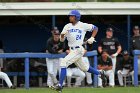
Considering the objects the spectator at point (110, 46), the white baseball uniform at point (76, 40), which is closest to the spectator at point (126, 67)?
the spectator at point (110, 46)

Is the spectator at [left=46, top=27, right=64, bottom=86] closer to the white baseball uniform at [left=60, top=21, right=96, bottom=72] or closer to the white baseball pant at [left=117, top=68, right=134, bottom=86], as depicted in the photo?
the white baseball pant at [left=117, top=68, right=134, bottom=86]

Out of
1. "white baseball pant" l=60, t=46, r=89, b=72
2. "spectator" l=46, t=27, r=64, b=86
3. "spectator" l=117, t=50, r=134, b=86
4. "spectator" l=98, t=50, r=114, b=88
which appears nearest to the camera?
"white baseball pant" l=60, t=46, r=89, b=72

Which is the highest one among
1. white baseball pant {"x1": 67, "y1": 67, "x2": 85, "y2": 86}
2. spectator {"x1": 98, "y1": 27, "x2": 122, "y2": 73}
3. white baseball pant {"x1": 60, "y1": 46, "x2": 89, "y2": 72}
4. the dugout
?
the dugout

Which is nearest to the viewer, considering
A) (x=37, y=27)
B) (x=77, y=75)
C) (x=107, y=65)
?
(x=77, y=75)

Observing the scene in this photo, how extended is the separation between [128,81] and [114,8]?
2.37 m

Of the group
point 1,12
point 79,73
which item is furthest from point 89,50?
point 1,12

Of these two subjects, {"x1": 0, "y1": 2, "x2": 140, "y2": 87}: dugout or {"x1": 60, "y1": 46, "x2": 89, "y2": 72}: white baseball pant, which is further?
{"x1": 0, "y1": 2, "x2": 140, "y2": 87}: dugout

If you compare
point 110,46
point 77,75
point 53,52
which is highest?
point 110,46

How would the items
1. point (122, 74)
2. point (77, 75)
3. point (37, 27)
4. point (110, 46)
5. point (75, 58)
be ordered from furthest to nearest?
point (37, 27)
point (122, 74)
point (110, 46)
point (77, 75)
point (75, 58)

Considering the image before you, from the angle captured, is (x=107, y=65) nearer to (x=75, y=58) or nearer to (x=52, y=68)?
(x=52, y=68)

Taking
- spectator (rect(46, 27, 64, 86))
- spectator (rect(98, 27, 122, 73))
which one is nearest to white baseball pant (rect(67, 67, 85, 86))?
spectator (rect(46, 27, 64, 86))

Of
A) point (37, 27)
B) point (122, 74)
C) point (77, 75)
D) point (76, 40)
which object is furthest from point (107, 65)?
point (37, 27)

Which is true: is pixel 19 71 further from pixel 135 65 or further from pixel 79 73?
pixel 135 65

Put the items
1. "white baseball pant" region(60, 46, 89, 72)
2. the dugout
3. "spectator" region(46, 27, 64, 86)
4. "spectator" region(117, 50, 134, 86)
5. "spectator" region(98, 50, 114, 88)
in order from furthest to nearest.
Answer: the dugout
"spectator" region(117, 50, 134, 86)
"spectator" region(98, 50, 114, 88)
"spectator" region(46, 27, 64, 86)
"white baseball pant" region(60, 46, 89, 72)
